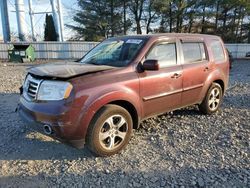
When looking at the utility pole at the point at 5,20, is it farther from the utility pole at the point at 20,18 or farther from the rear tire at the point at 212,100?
the rear tire at the point at 212,100

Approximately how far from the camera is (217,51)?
5602 mm

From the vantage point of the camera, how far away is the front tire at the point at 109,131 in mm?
3539

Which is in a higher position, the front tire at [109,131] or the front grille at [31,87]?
the front grille at [31,87]

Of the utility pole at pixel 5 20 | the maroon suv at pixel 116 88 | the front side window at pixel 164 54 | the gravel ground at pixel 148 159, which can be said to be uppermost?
the utility pole at pixel 5 20

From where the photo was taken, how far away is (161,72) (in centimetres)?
429

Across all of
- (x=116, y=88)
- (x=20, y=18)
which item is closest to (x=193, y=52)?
(x=116, y=88)

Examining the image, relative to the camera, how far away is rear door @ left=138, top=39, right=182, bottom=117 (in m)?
4.12

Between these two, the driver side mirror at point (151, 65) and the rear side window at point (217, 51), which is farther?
the rear side window at point (217, 51)

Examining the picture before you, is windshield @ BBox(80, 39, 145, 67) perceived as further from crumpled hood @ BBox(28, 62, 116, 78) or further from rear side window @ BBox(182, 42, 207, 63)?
rear side window @ BBox(182, 42, 207, 63)

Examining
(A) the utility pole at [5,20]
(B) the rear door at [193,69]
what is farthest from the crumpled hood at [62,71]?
(A) the utility pole at [5,20]

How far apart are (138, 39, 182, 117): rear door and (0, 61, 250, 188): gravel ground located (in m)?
0.55

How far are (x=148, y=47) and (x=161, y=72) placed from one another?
18.5 inches

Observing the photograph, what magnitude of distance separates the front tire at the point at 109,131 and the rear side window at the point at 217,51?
273 centimetres

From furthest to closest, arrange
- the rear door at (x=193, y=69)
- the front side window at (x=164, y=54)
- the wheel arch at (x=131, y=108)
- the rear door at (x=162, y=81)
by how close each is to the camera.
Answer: the rear door at (x=193, y=69) → the front side window at (x=164, y=54) → the rear door at (x=162, y=81) → the wheel arch at (x=131, y=108)
